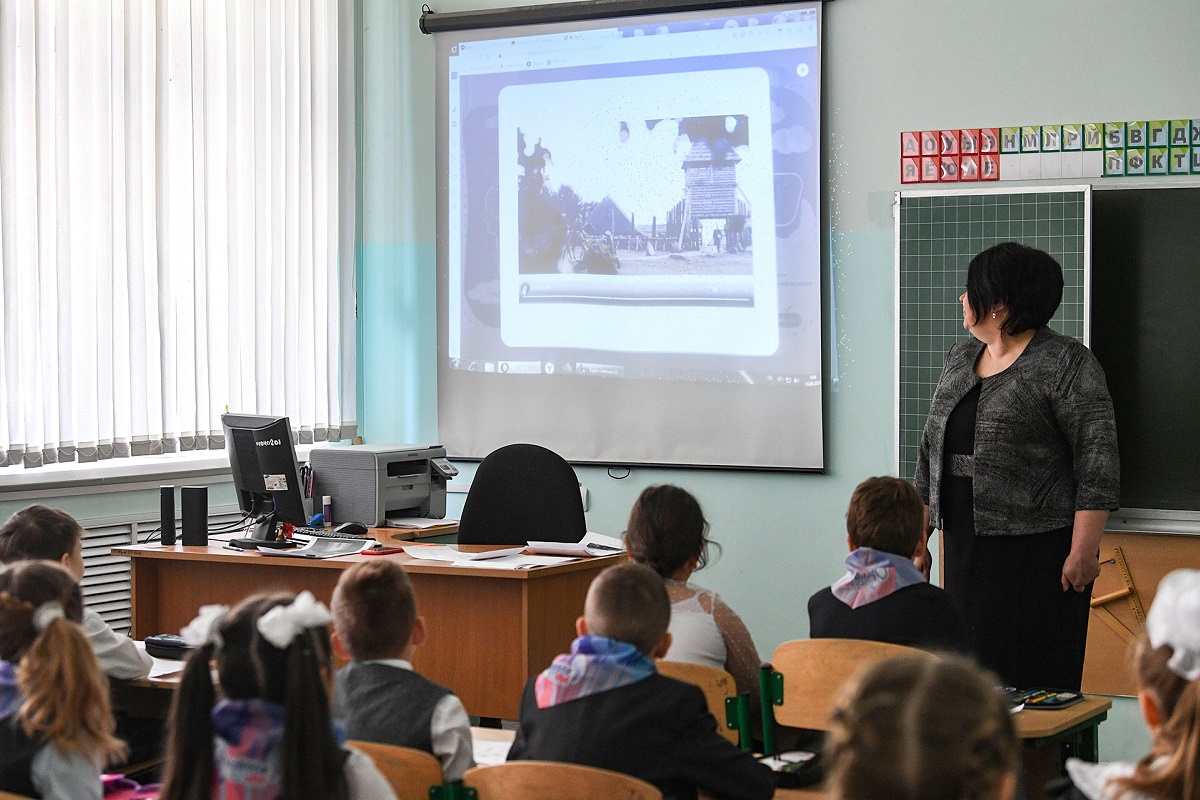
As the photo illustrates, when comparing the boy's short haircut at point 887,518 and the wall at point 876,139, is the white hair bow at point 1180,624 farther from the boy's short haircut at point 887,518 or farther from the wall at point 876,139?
the wall at point 876,139

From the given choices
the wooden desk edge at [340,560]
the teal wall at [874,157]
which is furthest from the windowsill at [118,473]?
the wooden desk edge at [340,560]

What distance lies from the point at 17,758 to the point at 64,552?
115cm

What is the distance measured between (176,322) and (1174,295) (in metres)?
3.64

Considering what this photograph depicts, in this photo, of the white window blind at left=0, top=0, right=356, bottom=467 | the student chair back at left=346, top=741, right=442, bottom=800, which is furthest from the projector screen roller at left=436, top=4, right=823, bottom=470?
the student chair back at left=346, top=741, right=442, bottom=800

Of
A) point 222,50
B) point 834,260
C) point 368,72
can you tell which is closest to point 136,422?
point 222,50

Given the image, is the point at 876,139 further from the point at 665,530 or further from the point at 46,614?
the point at 46,614

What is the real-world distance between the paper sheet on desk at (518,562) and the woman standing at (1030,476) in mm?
1145

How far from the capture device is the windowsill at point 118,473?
13.4ft

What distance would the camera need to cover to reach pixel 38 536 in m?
2.80

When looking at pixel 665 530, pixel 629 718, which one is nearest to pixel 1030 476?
pixel 665 530

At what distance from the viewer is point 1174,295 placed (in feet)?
13.1

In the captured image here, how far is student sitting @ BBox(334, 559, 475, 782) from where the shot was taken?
196 centimetres

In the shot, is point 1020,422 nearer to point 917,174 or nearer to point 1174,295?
point 1174,295

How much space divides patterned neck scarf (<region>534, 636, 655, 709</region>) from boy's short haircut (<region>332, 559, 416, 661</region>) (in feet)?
0.93
